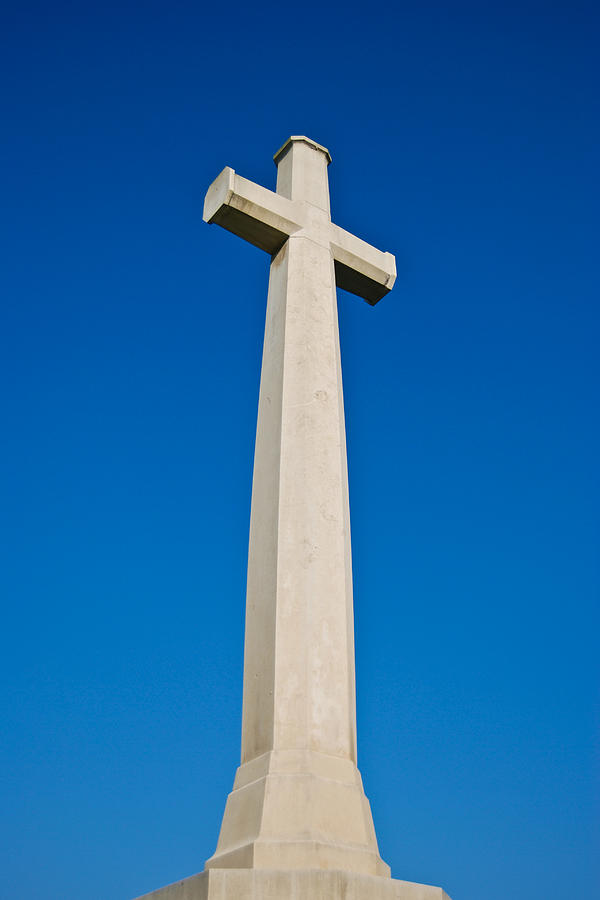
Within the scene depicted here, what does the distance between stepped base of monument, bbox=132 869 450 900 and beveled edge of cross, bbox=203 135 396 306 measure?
664cm

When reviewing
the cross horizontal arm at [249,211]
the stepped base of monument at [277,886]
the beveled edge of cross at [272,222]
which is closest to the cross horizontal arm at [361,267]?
the beveled edge of cross at [272,222]

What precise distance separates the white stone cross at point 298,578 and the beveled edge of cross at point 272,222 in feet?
0.06

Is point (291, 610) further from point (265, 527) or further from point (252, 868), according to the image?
point (252, 868)

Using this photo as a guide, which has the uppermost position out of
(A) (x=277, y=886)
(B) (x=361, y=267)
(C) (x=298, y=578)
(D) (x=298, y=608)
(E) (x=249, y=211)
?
(B) (x=361, y=267)

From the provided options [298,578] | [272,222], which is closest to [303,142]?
[272,222]

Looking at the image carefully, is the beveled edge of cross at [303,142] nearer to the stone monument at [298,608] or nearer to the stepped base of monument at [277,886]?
the stone monument at [298,608]

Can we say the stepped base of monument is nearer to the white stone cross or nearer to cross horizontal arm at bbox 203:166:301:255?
the white stone cross

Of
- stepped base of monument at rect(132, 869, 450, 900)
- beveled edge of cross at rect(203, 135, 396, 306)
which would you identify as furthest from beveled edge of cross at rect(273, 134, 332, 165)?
stepped base of monument at rect(132, 869, 450, 900)

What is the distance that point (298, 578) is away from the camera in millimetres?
8023

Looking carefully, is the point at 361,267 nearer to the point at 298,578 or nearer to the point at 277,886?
the point at 298,578

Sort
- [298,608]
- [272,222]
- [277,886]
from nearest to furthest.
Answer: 1. [277,886]
2. [298,608]
3. [272,222]

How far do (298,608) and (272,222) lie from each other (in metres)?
4.50

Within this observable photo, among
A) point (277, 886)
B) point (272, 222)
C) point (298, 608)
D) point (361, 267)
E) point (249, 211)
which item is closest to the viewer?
point (277, 886)

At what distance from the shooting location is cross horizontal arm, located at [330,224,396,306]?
10.7 meters
